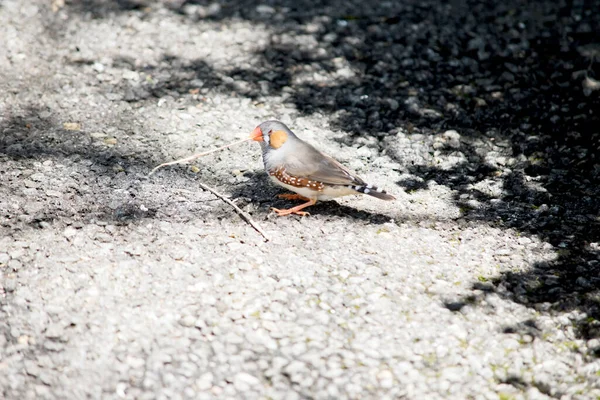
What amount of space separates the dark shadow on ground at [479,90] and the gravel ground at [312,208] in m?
0.02

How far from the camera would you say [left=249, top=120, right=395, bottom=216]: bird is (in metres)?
4.84

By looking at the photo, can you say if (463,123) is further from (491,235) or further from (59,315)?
(59,315)

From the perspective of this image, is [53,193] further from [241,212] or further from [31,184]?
[241,212]

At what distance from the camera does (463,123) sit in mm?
6336

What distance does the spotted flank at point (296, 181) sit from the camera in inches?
192

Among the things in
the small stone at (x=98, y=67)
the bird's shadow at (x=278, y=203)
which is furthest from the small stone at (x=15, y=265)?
the small stone at (x=98, y=67)

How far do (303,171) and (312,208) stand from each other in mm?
381

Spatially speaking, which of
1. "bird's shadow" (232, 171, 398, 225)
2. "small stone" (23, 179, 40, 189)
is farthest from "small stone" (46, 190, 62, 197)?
"bird's shadow" (232, 171, 398, 225)

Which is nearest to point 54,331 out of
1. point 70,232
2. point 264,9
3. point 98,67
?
point 70,232

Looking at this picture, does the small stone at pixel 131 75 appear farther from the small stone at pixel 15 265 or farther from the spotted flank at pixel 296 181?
the small stone at pixel 15 265

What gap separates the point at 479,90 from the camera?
6.78 metres

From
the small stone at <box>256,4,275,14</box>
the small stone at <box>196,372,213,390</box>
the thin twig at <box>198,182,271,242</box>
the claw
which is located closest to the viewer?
the small stone at <box>196,372,213,390</box>

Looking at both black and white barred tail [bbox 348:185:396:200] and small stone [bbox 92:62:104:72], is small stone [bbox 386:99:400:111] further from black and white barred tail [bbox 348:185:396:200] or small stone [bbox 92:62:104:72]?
small stone [bbox 92:62:104:72]

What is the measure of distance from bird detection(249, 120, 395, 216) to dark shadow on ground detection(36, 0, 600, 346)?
77 centimetres
